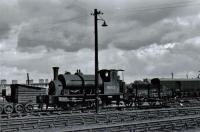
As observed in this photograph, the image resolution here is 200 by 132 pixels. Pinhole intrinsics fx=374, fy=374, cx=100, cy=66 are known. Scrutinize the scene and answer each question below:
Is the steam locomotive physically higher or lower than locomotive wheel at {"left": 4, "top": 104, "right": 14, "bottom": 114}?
higher

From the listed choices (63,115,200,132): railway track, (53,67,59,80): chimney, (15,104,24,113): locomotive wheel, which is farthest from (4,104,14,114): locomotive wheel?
(63,115,200,132): railway track

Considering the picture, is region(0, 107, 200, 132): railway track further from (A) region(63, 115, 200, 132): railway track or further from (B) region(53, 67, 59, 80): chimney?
(B) region(53, 67, 59, 80): chimney

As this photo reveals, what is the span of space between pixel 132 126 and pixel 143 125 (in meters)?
0.77

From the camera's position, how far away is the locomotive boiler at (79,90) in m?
32.9

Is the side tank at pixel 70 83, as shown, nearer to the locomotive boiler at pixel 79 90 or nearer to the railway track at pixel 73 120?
the locomotive boiler at pixel 79 90

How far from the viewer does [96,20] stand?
1133 inches

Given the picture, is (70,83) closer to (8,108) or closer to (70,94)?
(70,94)

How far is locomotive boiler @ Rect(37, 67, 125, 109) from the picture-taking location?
32906mm

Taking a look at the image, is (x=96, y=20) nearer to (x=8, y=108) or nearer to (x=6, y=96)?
(x=8, y=108)

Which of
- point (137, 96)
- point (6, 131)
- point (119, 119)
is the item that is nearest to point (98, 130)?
point (6, 131)

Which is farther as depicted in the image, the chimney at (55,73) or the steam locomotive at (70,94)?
the chimney at (55,73)

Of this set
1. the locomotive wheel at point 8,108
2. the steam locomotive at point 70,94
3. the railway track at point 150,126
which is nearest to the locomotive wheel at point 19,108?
the steam locomotive at point 70,94

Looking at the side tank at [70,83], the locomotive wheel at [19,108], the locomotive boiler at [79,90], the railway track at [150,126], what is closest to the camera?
the railway track at [150,126]

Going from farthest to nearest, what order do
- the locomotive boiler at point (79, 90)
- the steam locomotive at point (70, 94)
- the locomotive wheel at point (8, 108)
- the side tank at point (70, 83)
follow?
the side tank at point (70, 83), the locomotive boiler at point (79, 90), the steam locomotive at point (70, 94), the locomotive wheel at point (8, 108)
